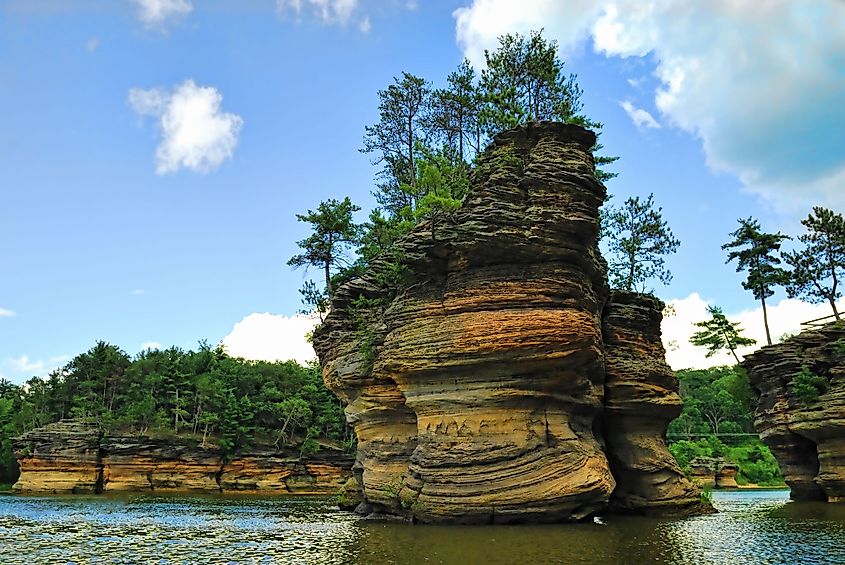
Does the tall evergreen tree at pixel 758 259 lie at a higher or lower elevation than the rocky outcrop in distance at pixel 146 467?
higher

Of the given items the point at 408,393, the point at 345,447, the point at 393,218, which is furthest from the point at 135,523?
the point at 345,447

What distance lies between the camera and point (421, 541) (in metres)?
18.2

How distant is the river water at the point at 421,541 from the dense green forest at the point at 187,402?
122ft

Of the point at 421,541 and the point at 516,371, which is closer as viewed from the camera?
the point at 421,541

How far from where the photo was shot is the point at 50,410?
73312 mm

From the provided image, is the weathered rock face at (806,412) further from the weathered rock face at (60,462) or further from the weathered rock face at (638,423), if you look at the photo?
the weathered rock face at (60,462)

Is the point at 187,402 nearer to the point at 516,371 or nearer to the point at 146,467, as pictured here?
the point at 146,467

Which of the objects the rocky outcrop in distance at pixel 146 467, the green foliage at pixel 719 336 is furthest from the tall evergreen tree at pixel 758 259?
the rocky outcrop in distance at pixel 146 467

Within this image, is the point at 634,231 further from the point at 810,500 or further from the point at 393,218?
the point at 810,500

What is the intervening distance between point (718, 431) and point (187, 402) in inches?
2667

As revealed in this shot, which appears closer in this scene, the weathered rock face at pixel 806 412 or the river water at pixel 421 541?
the river water at pixel 421 541

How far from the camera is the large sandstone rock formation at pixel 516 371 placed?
22.1 m

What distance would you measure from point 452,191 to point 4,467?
6623 centimetres

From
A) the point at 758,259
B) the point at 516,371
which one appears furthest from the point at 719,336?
the point at 516,371
